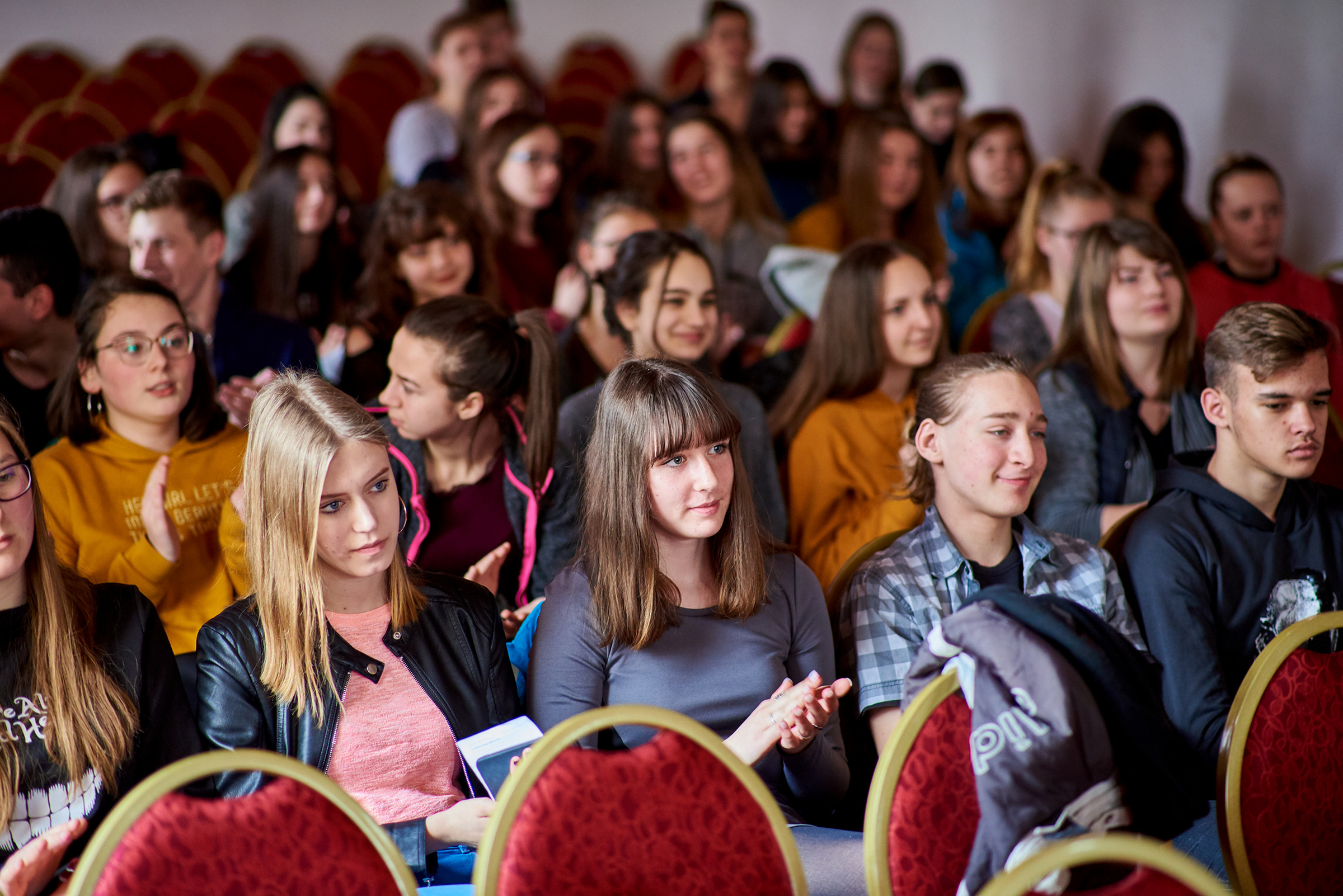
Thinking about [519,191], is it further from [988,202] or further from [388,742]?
[388,742]

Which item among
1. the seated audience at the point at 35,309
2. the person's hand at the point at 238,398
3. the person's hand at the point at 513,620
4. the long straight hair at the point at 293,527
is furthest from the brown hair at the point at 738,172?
the long straight hair at the point at 293,527

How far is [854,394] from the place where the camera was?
271cm

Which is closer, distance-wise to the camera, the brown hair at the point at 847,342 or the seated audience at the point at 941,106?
the brown hair at the point at 847,342

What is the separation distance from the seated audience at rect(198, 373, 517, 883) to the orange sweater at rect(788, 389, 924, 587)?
992 mm

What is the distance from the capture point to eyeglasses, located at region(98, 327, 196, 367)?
2199 millimetres

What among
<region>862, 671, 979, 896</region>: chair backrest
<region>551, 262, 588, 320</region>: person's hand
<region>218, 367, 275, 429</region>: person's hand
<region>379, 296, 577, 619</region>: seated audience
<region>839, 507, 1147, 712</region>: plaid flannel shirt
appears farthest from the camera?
<region>551, 262, 588, 320</region>: person's hand

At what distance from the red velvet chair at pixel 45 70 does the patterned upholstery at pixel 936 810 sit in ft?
18.2

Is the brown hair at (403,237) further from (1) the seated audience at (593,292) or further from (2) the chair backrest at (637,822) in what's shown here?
(2) the chair backrest at (637,822)

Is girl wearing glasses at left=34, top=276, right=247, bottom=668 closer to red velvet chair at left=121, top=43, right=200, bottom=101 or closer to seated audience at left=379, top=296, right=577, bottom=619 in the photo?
seated audience at left=379, top=296, right=577, bottom=619

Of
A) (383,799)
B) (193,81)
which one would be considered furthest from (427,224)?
(193,81)

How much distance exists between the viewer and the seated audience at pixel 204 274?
2877mm

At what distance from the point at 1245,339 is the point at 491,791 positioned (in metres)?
1.50

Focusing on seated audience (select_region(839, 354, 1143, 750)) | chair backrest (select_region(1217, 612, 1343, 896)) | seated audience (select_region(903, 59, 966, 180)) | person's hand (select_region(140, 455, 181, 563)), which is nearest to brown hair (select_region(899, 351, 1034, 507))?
seated audience (select_region(839, 354, 1143, 750))

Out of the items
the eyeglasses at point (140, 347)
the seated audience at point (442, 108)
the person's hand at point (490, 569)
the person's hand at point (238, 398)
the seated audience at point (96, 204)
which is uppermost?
the seated audience at point (442, 108)
